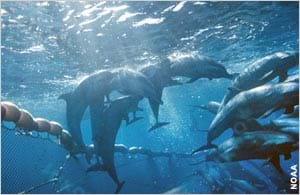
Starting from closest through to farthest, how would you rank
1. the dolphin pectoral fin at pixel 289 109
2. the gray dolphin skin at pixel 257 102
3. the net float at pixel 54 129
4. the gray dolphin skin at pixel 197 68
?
1. the net float at pixel 54 129
2. the gray dolphin skin at pixel 257 102
3. the dolphin pectoral fin at pixel 289 109
4. the gray dolphin skin at pixel 197 68

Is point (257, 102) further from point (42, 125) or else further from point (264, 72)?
point (42, 125)

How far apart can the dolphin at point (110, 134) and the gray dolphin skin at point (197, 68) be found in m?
1.74

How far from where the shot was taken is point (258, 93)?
8055mm

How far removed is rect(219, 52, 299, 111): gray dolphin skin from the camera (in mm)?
9125

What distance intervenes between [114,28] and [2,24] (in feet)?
11.9

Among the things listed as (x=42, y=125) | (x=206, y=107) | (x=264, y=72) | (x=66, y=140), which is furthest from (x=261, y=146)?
(x=42, y=125)

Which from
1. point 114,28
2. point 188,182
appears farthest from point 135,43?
point 188,182

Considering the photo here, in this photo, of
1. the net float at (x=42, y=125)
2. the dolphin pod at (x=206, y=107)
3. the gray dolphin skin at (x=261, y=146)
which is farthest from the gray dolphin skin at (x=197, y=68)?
the net float at (x=42, y=125)

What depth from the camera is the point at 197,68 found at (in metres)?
9.59

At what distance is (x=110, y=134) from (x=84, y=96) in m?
1.85

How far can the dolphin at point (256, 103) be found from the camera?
7840 millimetres

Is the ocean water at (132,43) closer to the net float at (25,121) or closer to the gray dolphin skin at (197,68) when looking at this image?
the gray dolphin skin at (197,68)

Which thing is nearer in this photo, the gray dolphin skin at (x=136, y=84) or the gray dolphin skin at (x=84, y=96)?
the gray dolphin skin at (x=136, y=84)

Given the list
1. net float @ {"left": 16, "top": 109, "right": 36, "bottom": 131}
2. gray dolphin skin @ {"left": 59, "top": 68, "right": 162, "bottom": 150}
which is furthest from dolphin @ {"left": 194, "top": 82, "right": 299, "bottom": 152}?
net float @ {"left": 16, "top": 109, "right": 36, "bottom": 131}
